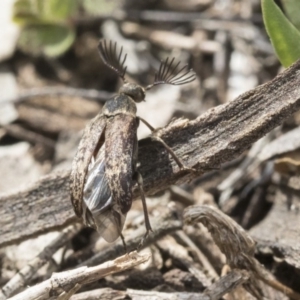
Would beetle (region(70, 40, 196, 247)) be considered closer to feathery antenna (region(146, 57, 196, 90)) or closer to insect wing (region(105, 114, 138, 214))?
insect wing (region(105, 114, 138, 214))

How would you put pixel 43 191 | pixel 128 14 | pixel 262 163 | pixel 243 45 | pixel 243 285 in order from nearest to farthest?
pixel 243 285 < pixel 43 191 < pixel 262 163 < pixel 243 45 < pixel 128 14

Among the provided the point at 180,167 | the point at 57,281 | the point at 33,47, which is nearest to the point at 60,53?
the point at 33,47

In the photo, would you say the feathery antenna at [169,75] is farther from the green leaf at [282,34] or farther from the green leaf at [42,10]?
the green leaf at [42,10]

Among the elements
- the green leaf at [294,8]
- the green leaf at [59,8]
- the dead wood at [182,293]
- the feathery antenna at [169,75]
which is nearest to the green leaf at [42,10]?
the green leaf at [59,8]

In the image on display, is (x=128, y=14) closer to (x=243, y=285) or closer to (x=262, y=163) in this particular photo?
(x=262, y=163)

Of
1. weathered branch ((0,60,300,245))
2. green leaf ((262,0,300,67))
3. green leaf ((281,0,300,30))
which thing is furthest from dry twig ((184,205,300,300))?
green leaf ((281,0,300,30))

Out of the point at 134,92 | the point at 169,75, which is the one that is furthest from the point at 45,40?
the point at 169,75
